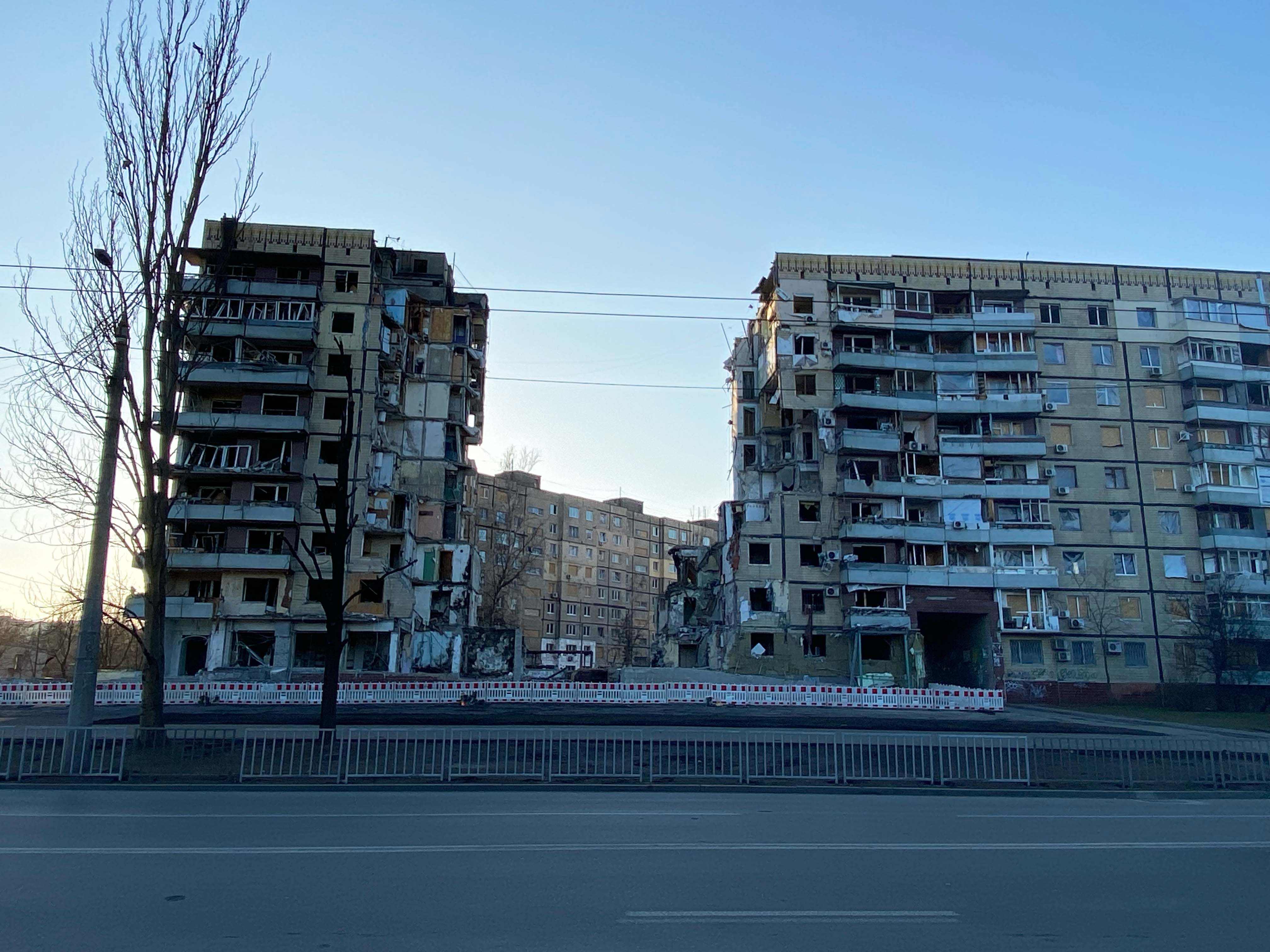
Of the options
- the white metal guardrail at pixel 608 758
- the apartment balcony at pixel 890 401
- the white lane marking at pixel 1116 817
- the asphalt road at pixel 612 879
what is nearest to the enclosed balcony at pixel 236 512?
the apartment balcony at pixel 890 401

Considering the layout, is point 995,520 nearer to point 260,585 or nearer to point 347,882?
point 260,585

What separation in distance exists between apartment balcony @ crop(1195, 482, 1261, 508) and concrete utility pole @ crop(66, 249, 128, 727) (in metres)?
52.2

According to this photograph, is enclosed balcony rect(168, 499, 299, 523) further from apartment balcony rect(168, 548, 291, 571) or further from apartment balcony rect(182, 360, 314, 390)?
apartment balcony rect(182, 360, 314, 390)

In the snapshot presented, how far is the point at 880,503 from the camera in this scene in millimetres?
52594

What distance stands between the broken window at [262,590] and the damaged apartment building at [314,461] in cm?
7

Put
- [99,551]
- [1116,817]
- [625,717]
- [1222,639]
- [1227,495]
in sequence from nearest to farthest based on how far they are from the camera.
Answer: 1. [1116,817]
2. [99,551]
3. [625,717]
4. [1222,639]
5. [1227,495]

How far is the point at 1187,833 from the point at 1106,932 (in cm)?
560

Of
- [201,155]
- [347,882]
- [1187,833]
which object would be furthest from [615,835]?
[201,155]

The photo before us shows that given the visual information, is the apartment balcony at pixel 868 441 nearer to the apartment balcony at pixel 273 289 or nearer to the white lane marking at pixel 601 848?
the apartment balcony at pixel 273 289

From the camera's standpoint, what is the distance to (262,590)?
48.2 m

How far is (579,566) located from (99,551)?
87.7m

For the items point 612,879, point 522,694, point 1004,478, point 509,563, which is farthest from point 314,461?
point 612,879

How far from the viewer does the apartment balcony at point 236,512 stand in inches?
1836

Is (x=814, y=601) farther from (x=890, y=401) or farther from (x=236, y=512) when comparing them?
(x=236, y=512)
